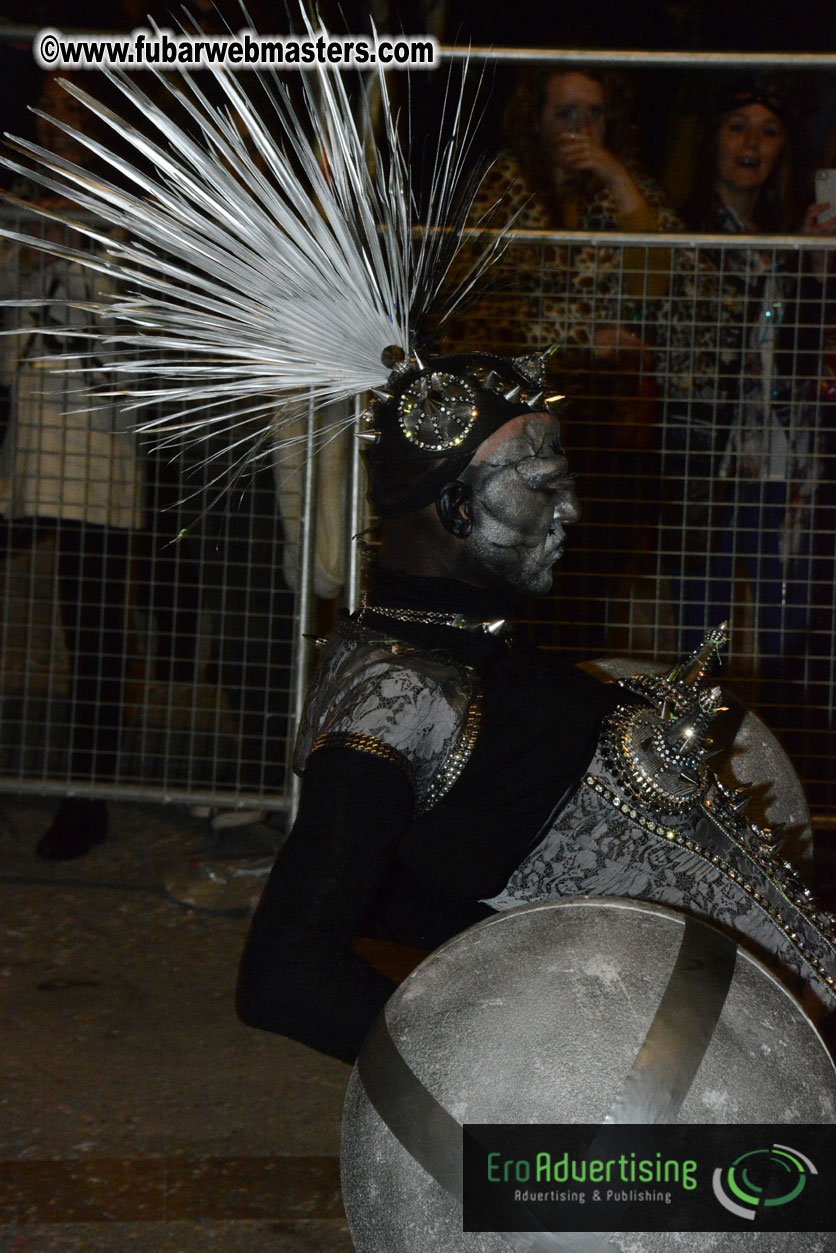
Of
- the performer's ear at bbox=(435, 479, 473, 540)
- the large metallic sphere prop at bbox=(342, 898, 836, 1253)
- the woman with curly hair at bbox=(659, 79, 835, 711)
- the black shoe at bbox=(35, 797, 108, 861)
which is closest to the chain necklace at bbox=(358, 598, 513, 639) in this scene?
the performer's ear at bbox=(435, 479, 473, 540)

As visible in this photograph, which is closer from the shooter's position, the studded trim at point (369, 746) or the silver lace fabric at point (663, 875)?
the studded trim at point (369, 746)

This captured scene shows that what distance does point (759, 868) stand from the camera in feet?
6.44

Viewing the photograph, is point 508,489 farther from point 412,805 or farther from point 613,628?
point 613,628

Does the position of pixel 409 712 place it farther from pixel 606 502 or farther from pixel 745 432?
pixel 745 432

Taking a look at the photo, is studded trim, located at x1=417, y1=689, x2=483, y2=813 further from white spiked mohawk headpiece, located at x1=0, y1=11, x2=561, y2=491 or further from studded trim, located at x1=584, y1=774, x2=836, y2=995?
white spiked mohawk headpiece, located at x1=0, y1=11, x2=561, y2=491

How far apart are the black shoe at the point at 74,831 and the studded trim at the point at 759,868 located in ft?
10.4

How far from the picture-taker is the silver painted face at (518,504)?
1.91 meters

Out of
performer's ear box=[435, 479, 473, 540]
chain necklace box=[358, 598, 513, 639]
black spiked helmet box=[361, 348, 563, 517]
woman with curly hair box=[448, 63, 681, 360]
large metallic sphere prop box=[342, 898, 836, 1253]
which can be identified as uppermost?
woman with curly hair box=[448, 63, 681, 360]

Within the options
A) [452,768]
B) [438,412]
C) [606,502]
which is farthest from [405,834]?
[606,502]

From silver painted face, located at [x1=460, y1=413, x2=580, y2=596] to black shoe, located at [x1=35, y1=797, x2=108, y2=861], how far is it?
10.3ft

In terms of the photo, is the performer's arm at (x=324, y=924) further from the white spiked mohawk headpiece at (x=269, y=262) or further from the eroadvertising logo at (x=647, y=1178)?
the white spiked mohawk headpiece at (x=269, y=262)

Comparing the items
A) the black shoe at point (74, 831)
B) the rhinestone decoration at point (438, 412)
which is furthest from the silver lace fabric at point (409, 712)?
the black shoe at point (74, 831)

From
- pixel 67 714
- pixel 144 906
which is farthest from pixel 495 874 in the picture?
pixel 67 714

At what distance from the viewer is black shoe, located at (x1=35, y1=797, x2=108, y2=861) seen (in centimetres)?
464
